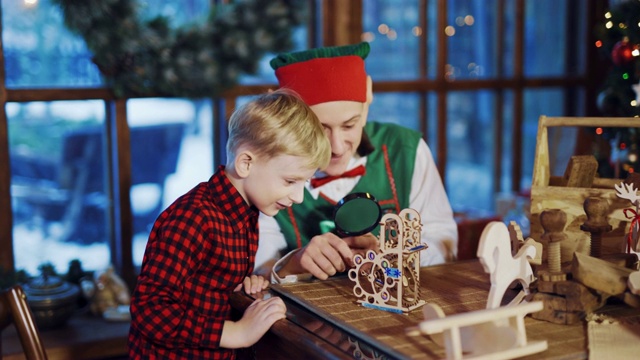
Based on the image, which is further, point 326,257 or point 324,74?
point 324,74

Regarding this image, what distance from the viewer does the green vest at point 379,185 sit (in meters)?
2.04

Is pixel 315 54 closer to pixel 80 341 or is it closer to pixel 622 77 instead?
pixel 80 341

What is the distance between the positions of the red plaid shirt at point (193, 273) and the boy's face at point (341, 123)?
376 mm

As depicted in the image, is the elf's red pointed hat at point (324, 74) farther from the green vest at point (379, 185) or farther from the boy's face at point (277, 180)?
the boy's face at point (277, 180)

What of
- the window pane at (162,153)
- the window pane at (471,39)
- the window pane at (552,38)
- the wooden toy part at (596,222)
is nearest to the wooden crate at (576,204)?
the wooden toy part at (596,222)

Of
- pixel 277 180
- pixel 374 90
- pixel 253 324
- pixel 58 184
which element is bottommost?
pixel 253 324

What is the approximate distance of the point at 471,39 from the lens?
3.58 metres

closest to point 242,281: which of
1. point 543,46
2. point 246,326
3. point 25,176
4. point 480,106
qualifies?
point 246,326

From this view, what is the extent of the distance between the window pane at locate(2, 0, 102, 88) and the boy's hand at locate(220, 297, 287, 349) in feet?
5.16

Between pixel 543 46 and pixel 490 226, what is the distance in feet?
9.25

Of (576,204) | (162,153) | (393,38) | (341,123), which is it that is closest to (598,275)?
(576,204)

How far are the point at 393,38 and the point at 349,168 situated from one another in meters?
1.45

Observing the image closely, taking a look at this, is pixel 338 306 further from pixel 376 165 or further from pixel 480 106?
A: pixel 480 106

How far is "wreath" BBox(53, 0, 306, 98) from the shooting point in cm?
261
